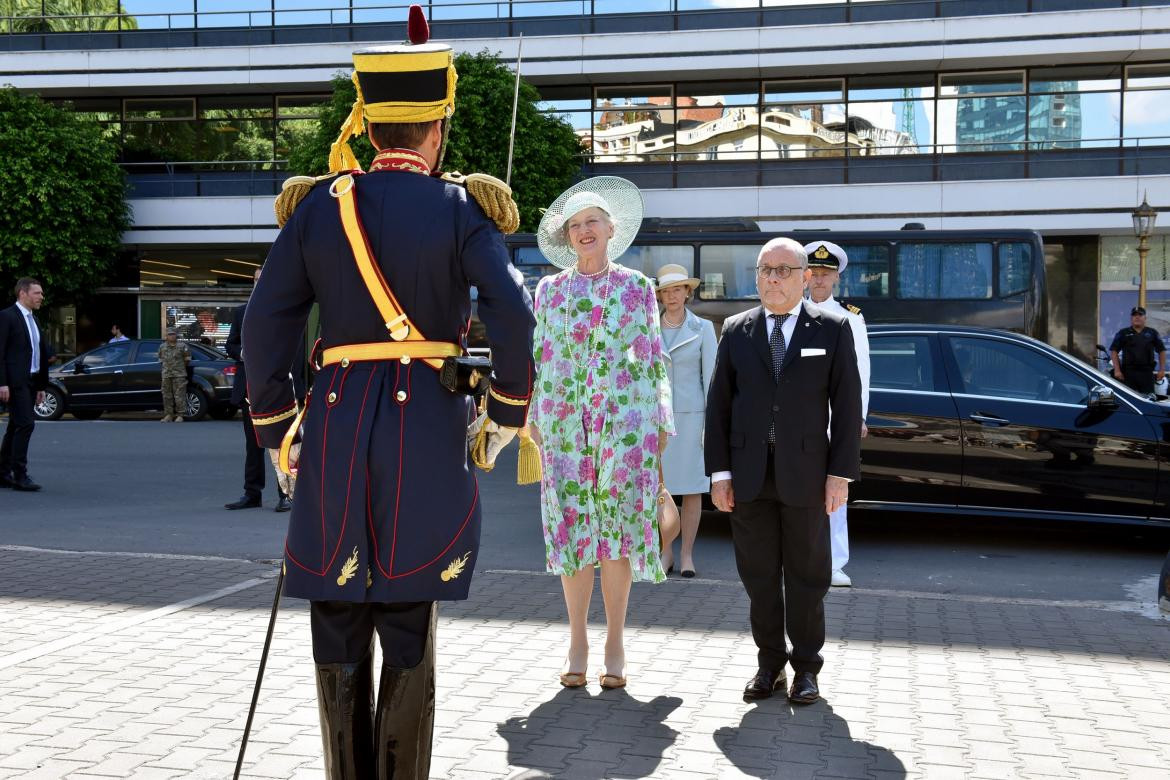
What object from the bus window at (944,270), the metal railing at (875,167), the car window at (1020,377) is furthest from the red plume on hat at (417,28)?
the metal railing at (875,167)

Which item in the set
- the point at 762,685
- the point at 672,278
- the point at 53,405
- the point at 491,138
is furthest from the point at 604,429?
the point at 491,138

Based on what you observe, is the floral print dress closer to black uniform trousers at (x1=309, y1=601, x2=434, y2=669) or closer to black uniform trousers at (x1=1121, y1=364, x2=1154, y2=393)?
black uniform trousers at (x1=309, y1=601, x2=434, y2=669)

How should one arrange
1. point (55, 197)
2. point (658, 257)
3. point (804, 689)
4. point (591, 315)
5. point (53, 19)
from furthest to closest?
point (53, 19) < point (55, 197) < point (658, 257) < point (591, 315) < point (804, 689)

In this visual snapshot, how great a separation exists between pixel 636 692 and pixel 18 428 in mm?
8840

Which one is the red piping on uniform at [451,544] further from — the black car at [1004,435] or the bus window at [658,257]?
the bus window at [658,257]

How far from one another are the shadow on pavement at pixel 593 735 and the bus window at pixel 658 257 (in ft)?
48.1

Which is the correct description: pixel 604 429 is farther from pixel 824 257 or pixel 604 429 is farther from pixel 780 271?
pixel 824 257

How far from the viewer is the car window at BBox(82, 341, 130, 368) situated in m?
22.5

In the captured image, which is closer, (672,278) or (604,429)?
(604,429)

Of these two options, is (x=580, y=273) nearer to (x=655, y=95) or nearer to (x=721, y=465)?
(x=721, y=465)

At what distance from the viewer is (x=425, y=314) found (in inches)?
117

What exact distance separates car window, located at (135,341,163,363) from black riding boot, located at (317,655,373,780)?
2070 cm

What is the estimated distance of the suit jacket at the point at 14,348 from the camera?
36.9ft

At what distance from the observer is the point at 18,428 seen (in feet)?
37.8
